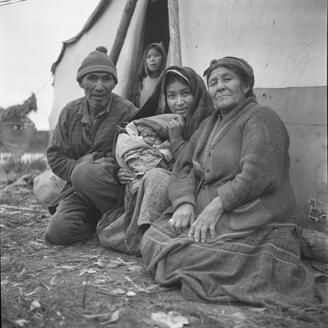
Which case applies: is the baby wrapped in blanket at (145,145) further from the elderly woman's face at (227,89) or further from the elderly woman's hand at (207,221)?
the elderly woman's hand at (207,221)

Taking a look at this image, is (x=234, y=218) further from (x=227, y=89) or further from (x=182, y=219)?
(x=227, y=89)

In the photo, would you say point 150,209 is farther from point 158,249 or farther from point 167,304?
point 167,304

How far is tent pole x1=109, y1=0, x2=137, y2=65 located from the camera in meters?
6.10

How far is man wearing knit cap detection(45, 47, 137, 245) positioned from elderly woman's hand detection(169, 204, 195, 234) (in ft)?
3.03

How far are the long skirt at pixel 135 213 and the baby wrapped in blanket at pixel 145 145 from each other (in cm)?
16

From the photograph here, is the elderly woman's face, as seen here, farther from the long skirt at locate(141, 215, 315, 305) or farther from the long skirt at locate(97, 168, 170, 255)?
the long skirt at locate(141, 215, 315, 305)

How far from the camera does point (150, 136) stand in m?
3.50

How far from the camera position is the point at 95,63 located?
3900 millimetres

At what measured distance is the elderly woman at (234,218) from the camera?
8.25 feet

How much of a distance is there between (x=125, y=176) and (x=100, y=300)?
3.89 ft

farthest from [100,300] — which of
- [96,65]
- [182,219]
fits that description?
[96,65]

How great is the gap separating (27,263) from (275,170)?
1.77 meters

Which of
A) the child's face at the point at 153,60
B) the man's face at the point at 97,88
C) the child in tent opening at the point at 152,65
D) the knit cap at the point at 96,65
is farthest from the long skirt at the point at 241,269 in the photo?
the child's face at the point at 153,60

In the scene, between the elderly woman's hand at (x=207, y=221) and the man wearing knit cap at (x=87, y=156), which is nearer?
the elderly woman's hand at (x=207, y=221)
